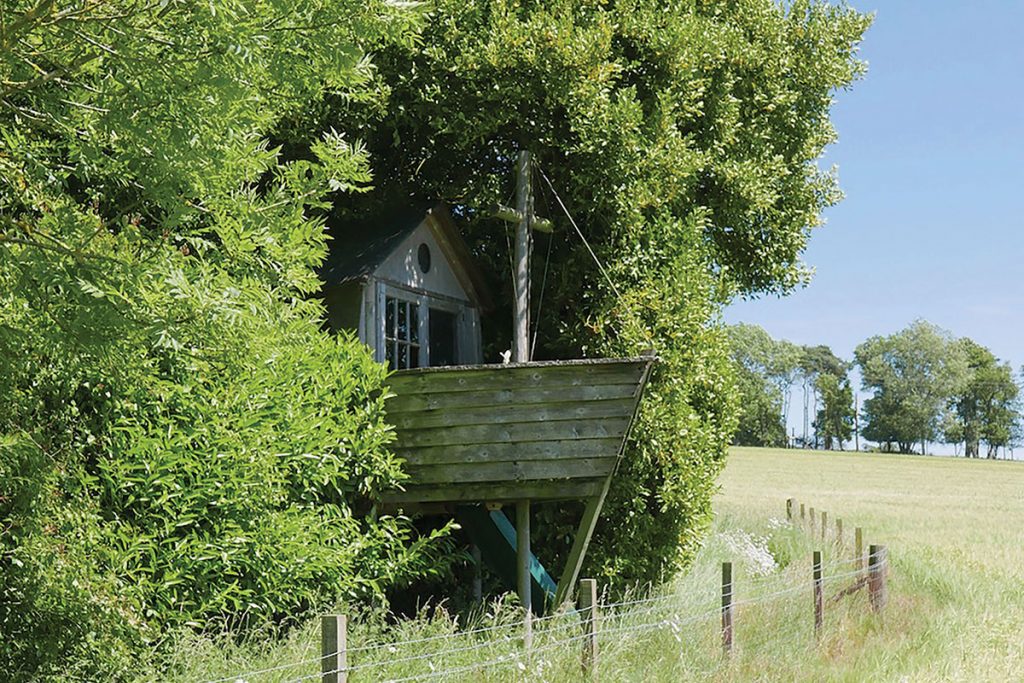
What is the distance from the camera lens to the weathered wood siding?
404 inches

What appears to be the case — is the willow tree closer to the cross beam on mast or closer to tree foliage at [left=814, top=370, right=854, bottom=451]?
the cross beam on mast

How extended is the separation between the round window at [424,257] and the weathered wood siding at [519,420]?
2443mm

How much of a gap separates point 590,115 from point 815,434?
84993 millimetres

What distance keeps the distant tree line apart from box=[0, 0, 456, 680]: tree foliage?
6893 centimetres

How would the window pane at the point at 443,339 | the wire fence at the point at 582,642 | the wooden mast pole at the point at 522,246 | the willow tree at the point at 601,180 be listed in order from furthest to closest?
the window pane at the point at 443,339, the willow tree at the point at 601,180, the wooden mast pole at the point at 522,246, the wire fence at the point at 582,642

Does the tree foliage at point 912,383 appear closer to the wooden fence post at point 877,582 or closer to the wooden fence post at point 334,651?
the wooden fence post at point 877,582

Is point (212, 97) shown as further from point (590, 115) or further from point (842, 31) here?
point (842, 31)

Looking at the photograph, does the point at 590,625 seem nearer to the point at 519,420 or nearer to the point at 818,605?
the point at 519,420

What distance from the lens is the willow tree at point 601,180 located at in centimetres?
1273

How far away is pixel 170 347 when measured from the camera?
18.1 ft

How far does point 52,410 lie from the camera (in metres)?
8.25

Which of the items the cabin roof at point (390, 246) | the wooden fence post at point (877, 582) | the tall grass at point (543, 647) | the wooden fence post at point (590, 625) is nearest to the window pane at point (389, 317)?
the cabin roof at point (390, 246)

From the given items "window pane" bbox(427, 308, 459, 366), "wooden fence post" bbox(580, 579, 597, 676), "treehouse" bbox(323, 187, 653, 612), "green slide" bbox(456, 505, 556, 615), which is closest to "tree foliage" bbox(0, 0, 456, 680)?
"treehouse" bbox(323, 187, 653, 612)

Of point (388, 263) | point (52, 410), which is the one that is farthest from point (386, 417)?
point (52, 410)
